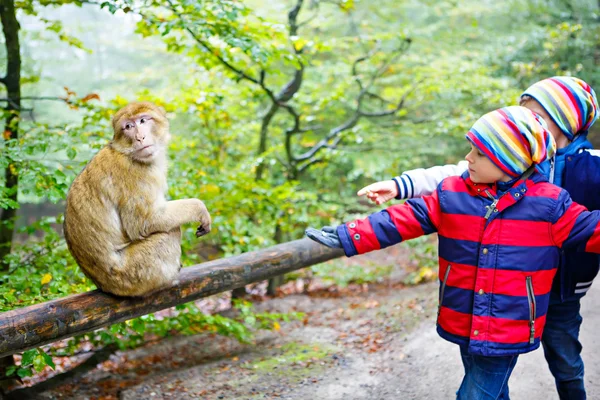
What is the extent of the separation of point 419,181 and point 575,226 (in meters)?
0.77

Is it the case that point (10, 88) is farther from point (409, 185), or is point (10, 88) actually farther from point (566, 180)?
point (566, 180)

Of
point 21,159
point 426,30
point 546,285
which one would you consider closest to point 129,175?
point 21,159

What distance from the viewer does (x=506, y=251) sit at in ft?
7.23

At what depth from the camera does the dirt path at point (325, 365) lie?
366 centimetres

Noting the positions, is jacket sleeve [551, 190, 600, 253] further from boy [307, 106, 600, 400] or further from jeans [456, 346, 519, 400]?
jeans [456, 346, 519, 400]

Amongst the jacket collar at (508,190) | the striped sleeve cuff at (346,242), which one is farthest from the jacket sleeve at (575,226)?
the striped sleeve cuff at (346,242)

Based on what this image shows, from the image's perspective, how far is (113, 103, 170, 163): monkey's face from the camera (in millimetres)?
3018

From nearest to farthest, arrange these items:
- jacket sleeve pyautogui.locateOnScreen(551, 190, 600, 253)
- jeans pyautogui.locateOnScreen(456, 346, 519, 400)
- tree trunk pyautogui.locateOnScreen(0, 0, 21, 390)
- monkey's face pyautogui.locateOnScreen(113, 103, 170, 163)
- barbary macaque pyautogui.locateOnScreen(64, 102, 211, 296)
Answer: jacket sleeve pyautogui.locateOnScreen(551, 190, 600, 253), jeans pyautogui.locateOnScreen(456, 346, 519, 400), barbary macaque pyautogui.locateOnScreen(64, 102, 211, 296), monkey's face pyautogui.locateOnScreen(113, 103, 170, 163), tree trunk pyautogui.locateOnScreen(0, 0, 21, 390)

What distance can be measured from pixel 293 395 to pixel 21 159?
2.64 metres

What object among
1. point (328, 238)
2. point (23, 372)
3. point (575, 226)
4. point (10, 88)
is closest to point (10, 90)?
point (10, 88)

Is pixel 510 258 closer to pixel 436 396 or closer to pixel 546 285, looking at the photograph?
pixel 546 285

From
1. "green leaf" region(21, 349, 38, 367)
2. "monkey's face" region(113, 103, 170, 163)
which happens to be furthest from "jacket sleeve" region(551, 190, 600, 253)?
"green leaf" region(21, 349, 38, 367)

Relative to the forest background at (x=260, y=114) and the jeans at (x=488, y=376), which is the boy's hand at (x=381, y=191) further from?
the forest background at (x=260, y=114)

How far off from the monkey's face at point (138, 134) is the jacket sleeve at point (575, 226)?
2.29 m
